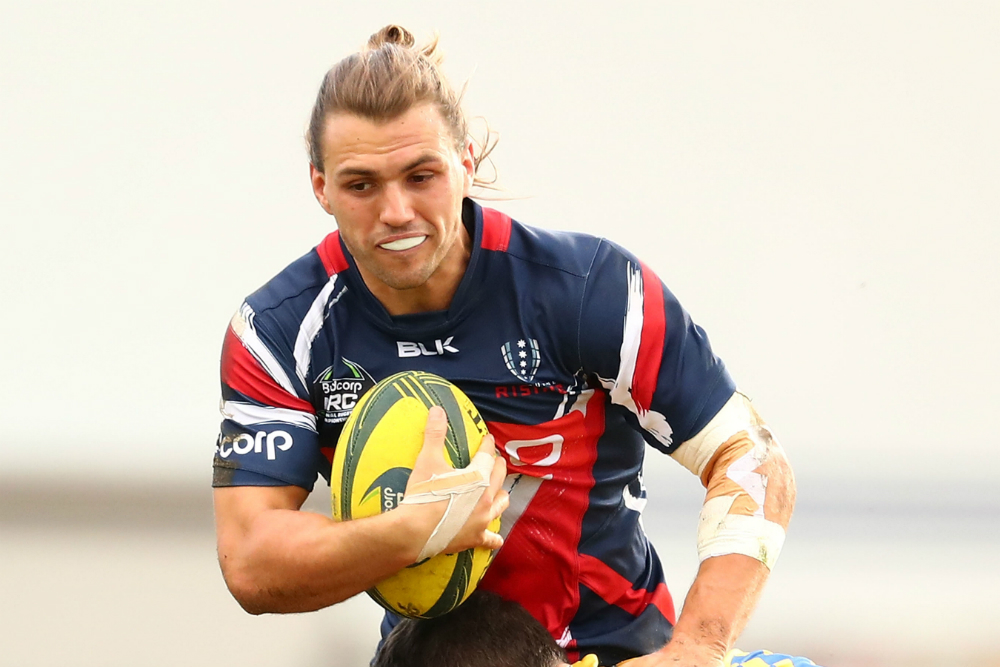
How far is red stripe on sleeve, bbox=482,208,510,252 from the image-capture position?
2.58 metres

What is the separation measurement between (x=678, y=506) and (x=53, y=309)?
374 centimetres

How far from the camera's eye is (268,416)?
98.2 inches

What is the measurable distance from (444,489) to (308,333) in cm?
62

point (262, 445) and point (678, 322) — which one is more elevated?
point (678, 322)

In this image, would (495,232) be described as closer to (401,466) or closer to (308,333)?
(308,333)

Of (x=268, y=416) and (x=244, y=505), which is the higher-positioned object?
(x=268, y=416)

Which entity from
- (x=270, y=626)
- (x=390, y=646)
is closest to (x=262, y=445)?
(x=390, y=646)

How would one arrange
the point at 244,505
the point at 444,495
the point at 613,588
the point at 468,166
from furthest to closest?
the point at 613,588
the point at 468,166
the point at 244,505
the point at 444,495

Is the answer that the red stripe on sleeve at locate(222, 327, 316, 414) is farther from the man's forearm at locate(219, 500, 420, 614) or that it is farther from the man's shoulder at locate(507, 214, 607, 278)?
the man's shoulder at locate(507, 214, 607, 278)

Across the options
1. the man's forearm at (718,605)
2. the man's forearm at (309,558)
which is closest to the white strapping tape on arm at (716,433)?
the man's forearm at (718,605)

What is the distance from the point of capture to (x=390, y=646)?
235cm

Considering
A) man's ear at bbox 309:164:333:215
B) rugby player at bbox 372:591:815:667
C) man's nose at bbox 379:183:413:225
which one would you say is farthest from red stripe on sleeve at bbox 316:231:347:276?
rugby player at bbox 372:591:815:667

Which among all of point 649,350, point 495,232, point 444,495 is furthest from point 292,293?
point 649,350

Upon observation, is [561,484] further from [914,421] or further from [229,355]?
[914,421]
